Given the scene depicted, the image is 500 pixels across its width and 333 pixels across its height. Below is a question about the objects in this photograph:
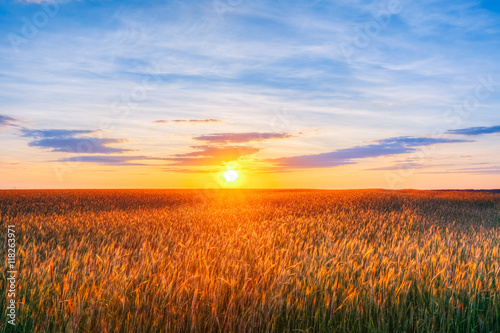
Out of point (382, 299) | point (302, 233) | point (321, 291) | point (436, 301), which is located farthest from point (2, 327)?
point (302, 233)

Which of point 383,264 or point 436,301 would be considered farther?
point 383,264

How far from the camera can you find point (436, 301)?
3.79 meters

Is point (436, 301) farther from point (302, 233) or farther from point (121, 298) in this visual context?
point (302, 233)

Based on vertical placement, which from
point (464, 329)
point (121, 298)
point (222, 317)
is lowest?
point (464, 329)

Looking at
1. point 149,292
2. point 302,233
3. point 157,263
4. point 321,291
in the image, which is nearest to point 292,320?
point 321,291

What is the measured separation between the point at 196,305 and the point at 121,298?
733mm

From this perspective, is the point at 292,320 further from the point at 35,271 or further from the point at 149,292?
the point at 35,271

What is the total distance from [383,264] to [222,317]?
2783mm

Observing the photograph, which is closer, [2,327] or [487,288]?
[2,327]

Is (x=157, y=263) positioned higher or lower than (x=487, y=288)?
higher

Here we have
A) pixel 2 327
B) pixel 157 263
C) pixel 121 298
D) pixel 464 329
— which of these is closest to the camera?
pixel 2 327

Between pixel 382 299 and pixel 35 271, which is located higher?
pixel 35 271

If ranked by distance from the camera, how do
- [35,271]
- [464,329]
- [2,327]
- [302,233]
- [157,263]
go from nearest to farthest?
[2,327] → [464,329] → [35,271] → [157,263] → [302,233]

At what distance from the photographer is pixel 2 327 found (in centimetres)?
302
